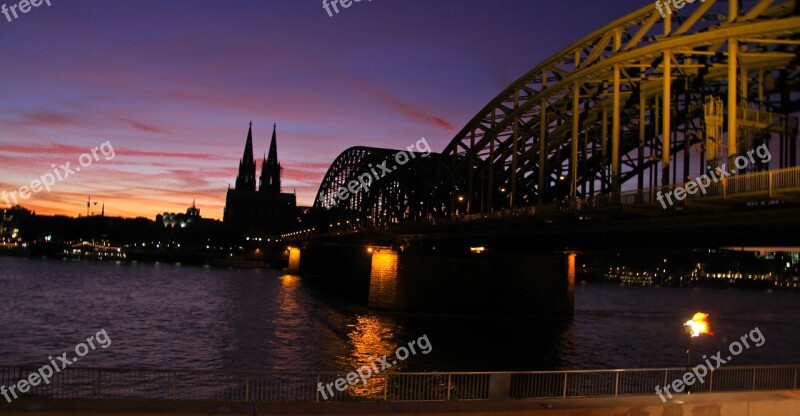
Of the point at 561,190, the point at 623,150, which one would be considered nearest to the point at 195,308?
the point at 561,190

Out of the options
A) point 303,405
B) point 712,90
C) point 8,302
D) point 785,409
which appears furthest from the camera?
point 8,302

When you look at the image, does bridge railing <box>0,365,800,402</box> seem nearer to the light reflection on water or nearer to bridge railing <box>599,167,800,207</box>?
the light reflection on water

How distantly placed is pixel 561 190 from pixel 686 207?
45761mm

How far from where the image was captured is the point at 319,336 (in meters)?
55.3

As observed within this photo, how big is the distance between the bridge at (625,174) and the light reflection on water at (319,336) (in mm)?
4659

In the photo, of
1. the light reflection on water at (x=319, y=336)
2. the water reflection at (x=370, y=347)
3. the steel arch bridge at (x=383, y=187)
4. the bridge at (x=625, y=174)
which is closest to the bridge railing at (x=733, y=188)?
the bridge at (x=625, y=174)

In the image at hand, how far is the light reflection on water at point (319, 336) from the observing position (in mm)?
43500

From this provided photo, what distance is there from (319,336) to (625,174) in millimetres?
35469

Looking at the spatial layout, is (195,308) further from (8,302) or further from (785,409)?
(785,409)

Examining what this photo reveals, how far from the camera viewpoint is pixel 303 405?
1792cm

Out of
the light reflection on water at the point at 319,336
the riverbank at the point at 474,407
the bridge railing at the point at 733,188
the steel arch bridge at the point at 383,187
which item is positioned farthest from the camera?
the steel arch bridge at the point at 383,187

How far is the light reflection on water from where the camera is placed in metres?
43.5

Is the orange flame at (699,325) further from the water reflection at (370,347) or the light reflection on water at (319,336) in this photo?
the light reflection on water at (319,336)

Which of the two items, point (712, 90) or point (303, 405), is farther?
point (712, 90)
